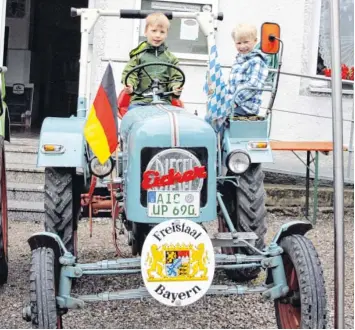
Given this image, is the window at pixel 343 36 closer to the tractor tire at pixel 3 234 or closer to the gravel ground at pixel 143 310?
the gravel ground at pixel 143 310

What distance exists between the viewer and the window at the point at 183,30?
9109 mm

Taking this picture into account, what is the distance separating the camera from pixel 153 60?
193 inches

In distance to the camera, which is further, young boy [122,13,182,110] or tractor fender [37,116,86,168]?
young boy [122,13,182,110]

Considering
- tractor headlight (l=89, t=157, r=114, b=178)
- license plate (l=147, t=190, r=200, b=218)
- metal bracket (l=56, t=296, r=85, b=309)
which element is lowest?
metal bracket (l=56, t=296, r=85, b=309)

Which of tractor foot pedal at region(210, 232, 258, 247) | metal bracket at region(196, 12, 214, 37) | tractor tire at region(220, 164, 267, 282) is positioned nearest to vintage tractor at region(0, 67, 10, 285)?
metal bracket at region(196, 12, 214, 37)

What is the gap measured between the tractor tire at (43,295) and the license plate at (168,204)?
1.98 feet

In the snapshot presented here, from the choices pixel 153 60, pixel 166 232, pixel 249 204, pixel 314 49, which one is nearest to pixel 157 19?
pixel 153 60

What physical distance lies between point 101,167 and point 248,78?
1.65 meters

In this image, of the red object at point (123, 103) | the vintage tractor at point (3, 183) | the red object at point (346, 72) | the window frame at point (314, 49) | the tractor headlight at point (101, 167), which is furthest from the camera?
the red object at point (346, 72)

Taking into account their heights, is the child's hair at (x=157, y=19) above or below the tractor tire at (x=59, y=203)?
above

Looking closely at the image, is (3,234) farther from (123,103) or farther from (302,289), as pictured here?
(302,289)

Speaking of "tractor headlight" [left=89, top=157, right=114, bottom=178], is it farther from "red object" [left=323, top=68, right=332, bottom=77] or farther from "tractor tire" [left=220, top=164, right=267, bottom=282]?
"red object" [left=323, top=68, right=332, bottom=77]

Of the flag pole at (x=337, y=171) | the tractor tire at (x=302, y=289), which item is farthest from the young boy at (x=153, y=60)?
the flag pole at (x=337, y=171)

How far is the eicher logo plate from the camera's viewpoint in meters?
3.43
